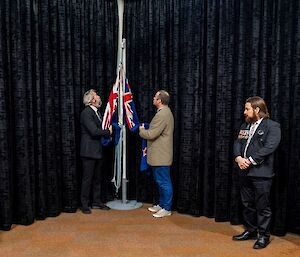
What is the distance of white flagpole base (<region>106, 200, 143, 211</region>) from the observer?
4418 millimetres

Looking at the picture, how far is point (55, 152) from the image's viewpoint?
13.5ft

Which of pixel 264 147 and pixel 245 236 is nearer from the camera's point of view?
pixel 264 147

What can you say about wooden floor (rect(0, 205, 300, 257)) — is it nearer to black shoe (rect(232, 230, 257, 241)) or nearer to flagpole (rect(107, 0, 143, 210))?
black shoe (rect(232, 230, 257, 241))

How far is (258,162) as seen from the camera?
3.18 meters

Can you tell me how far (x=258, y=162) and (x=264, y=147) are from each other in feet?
0.46

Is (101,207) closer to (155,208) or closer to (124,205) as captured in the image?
(124,205)

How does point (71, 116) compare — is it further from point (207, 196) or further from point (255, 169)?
point (255, 169)

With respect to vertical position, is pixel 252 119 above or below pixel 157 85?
below

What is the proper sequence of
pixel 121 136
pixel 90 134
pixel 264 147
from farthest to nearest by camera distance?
pixel 121 136 < pixel 90 134 < pixel 264 147

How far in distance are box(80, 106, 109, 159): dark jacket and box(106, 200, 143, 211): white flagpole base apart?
Answer: 2.27 ft

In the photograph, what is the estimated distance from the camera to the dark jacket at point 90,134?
409 centimetres

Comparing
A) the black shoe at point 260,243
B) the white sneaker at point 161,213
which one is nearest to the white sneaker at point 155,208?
the white sneaker at point 161,213

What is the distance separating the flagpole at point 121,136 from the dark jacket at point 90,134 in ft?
1.12

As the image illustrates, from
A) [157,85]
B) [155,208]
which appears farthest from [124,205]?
[157,85]
